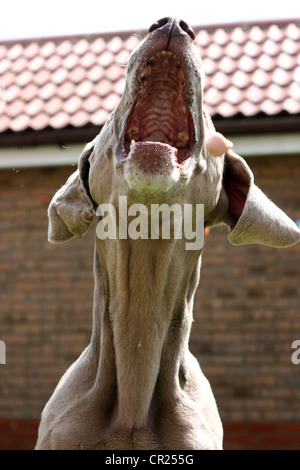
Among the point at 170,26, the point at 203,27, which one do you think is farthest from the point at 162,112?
the point at 203,27

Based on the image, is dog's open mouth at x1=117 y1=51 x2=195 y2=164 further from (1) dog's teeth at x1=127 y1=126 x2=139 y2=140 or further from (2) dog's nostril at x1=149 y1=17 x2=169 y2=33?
(2) dog's nostril at x1=149 y1=17 x2=169 y2=33

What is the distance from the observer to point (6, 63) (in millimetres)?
10320

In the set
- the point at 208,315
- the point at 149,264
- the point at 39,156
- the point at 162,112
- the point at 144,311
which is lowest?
the point at 208,315

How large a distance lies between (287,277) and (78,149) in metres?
2.58

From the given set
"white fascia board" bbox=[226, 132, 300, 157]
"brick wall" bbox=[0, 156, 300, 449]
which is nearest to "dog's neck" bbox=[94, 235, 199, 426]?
"white fascia board" bbox=[226, 132, 300, 157]

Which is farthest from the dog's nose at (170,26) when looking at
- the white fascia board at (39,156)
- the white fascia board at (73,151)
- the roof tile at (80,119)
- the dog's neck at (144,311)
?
the roof tile at (80,119)

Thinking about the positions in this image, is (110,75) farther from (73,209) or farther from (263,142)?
(73,209)

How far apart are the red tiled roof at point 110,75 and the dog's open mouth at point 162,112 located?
4.89 metres

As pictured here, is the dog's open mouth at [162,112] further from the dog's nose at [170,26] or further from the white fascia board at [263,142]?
the white fascia board at [263,142]

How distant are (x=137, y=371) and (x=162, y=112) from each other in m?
1.07

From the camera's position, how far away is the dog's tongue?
9.39 feet

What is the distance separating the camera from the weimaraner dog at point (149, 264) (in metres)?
3.04

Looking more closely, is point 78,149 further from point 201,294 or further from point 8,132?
point 201,294

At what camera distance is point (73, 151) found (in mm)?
8195
